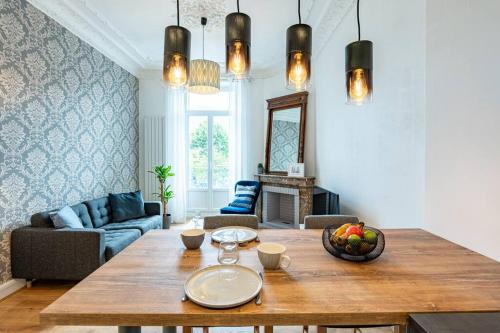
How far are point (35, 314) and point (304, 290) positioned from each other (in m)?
2.46

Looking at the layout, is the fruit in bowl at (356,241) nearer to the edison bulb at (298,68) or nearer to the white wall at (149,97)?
the edison bulb at (298,68)

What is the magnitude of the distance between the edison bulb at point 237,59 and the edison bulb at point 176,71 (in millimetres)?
267

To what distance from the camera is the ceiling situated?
3.08m

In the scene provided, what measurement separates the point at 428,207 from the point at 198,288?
1672mm

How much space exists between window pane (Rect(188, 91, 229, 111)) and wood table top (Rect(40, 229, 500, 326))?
441 centimetres

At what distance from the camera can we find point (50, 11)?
2.87 meters

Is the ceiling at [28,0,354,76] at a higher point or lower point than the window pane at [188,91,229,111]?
higher

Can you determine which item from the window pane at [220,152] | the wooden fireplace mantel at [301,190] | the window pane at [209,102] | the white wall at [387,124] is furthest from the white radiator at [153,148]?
the white wall at [387,124]

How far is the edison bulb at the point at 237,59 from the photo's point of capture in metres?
1.46

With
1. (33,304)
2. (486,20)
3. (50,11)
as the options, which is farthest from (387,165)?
(50,11)

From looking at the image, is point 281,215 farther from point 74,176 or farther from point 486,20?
point 486,20

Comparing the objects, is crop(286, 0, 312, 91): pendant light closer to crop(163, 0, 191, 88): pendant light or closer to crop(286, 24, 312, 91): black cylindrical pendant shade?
crop(286, 24, 312, 91): black cylindrical pendant shade

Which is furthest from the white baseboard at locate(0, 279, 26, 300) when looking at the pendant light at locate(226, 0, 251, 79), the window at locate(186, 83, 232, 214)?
the window at locate(186, 83, 232, 214)

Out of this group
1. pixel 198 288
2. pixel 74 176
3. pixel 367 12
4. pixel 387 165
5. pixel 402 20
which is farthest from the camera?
pixel 74 176
